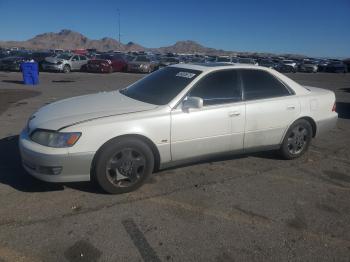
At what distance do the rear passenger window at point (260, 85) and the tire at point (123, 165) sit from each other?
5.73 ft

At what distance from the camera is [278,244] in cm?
333

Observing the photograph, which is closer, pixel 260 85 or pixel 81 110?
pixel 81 110

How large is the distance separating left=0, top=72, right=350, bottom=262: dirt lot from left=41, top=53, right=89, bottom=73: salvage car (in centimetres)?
2093

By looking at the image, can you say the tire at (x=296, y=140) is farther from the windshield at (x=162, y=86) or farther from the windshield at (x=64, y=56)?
the windshield at (x=64, y=56)

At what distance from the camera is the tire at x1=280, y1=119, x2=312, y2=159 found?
18.0ft

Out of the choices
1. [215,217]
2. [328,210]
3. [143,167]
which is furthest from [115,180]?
[328,210]

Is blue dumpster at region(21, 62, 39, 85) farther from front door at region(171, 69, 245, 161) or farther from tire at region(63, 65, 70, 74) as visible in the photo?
front door at region(171, 69, 245, 161)

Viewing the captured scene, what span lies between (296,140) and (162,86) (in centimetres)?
233

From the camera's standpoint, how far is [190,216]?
379cm

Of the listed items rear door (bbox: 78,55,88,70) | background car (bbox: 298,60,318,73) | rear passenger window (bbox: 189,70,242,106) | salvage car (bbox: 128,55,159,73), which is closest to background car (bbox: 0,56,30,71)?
rear door (bbox: 78,55,88,70)

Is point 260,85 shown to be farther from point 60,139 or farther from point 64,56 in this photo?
point 64,56

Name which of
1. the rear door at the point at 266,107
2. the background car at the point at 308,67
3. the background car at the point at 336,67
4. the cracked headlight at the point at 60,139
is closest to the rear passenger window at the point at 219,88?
the rear door at the point at 266,107

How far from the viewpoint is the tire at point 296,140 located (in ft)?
18.0

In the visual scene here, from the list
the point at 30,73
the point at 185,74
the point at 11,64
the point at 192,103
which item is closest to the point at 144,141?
the point at 192,103
